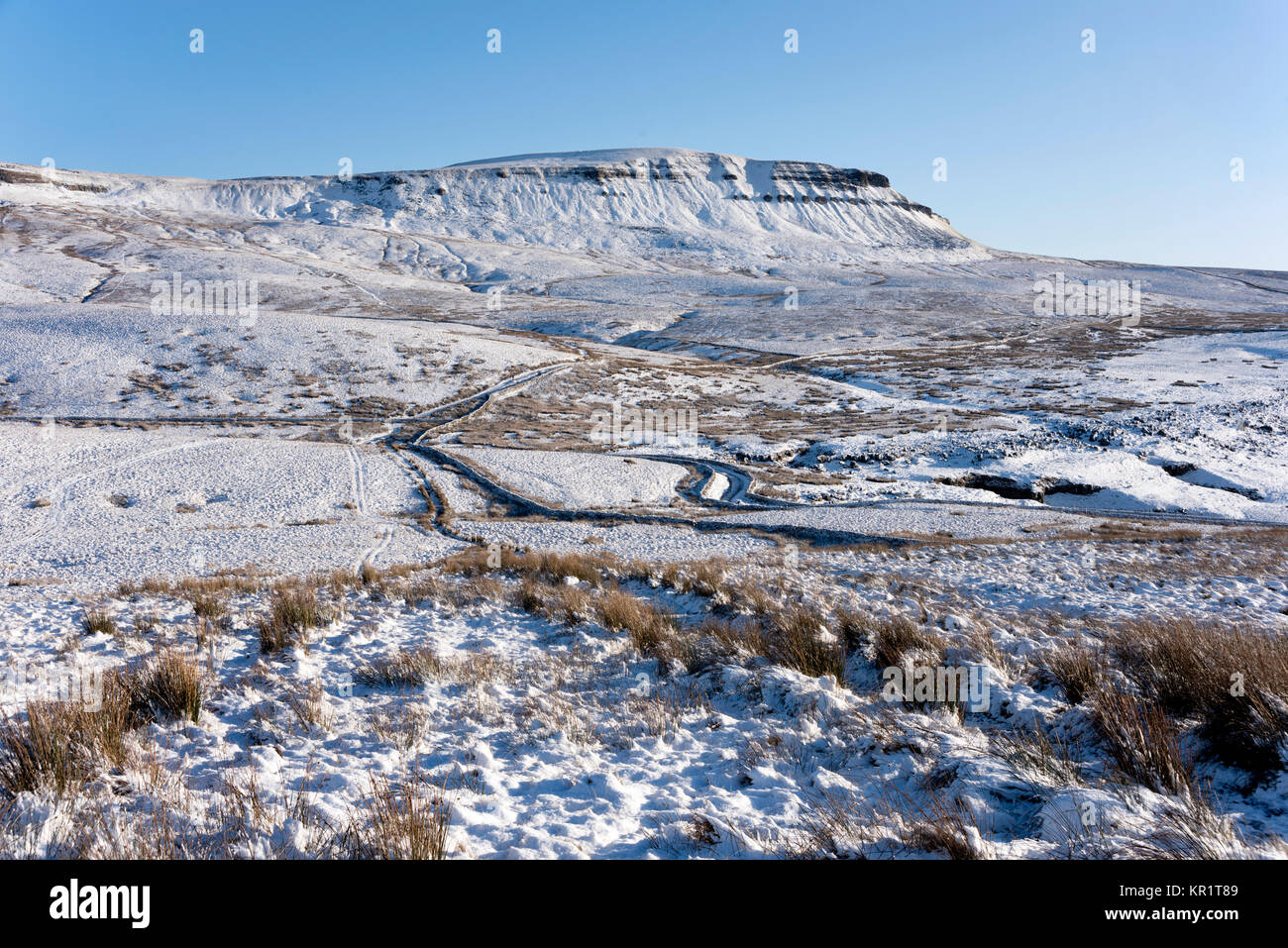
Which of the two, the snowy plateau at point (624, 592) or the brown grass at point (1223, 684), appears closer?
the snowy plateau at point (624, 592)

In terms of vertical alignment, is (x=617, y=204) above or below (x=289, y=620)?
above

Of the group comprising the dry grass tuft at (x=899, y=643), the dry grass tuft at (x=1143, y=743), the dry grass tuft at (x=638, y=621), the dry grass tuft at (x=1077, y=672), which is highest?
the dry grass tuft at (x=1143, y=743)

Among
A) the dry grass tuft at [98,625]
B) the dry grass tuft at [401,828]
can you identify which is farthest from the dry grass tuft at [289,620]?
the dry grass tuft at [401,828]

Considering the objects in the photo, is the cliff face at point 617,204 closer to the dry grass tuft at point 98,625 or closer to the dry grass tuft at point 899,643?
the dry grass tuft at point 899,643

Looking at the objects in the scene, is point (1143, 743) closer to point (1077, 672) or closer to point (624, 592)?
point (1077, 672)

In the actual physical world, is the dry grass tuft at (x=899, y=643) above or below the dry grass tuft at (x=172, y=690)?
below

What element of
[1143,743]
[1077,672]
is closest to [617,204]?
[1077,672]

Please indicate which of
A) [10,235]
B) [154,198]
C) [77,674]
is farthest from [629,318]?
[154,198]

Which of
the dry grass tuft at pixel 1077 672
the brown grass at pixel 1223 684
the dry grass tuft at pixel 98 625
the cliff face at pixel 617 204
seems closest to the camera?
the brown grass at pixel 1223 684
